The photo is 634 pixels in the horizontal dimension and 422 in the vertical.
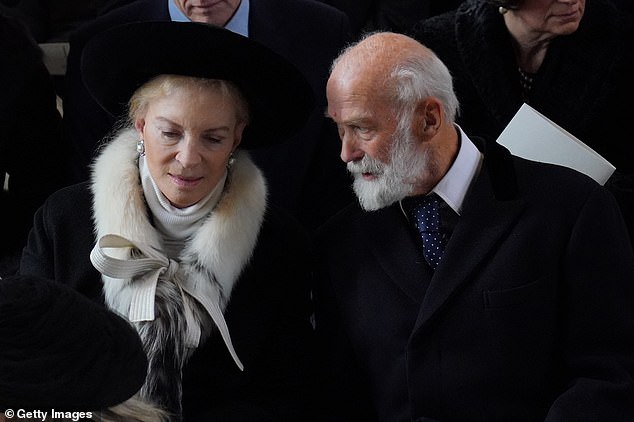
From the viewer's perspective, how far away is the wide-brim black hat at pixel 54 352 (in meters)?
1.61

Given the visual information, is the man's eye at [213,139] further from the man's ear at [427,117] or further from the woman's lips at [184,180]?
the man's ear at [427,117]

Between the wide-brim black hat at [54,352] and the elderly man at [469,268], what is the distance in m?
0.74

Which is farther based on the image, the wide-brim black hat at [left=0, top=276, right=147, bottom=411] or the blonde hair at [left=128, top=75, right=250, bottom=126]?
the blonde hair at [left=128, top=75, right=250, bottom=126]

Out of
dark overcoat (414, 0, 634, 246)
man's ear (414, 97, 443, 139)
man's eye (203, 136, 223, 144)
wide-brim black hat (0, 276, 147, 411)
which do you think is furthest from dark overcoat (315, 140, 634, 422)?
wide-brim black hat (0, 276, 147, 411)

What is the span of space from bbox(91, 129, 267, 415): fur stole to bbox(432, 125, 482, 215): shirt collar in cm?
37

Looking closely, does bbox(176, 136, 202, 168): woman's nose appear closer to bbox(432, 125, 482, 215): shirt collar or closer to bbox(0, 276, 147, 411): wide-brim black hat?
bbox(432, 125, 482, 215): shirt collar

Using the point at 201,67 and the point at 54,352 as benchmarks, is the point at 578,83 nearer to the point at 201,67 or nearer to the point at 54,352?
the point at 201,67

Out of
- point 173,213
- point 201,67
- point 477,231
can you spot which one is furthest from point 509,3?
point 173,213

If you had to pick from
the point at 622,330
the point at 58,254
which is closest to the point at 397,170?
the point at 622,330

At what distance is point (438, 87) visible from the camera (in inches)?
90.1

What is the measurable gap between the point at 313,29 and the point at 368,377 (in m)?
0.91

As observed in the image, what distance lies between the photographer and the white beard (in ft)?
7.45

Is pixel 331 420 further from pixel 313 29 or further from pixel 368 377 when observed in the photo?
pixel 313 29

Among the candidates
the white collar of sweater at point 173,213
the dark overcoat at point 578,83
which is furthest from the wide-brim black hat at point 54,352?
the dark overcoat at point 578,83
